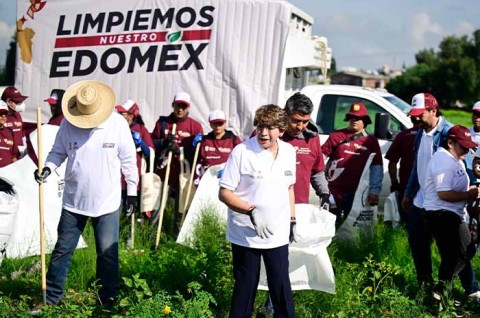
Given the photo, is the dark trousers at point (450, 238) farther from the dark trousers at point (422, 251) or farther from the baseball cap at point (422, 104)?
the baseball cap at point (422, 104)

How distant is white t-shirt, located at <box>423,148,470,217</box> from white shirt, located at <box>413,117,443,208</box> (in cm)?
24

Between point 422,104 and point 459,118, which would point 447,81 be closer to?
point 459,118

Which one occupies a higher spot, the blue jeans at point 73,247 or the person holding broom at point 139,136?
the person holding broom at point 139,136

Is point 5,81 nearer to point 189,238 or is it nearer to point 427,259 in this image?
point 189,238

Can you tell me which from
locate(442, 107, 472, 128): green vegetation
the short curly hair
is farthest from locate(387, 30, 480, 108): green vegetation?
the short curly hair

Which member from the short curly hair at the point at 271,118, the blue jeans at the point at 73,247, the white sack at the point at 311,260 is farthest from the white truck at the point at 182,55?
the short curly hair at the point at 271,118

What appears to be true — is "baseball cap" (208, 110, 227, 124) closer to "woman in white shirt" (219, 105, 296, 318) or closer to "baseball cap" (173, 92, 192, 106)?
"baseball cap" (173, 92, 192, 106)

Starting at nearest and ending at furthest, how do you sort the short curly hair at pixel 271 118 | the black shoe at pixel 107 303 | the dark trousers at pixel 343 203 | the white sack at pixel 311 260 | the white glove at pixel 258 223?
the white glove at pixel 258 223 < the short curly hair at pixel 271 118 < the white sack at pixel 311 260 < the black shoe at pixel 107 303 < the dark trousers at pixel 343 203

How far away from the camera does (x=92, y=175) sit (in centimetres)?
557

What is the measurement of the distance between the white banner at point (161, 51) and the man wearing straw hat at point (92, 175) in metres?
3.49

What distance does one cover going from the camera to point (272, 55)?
8938 millimetres

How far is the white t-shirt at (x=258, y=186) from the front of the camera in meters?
4.79

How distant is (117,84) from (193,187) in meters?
2.14

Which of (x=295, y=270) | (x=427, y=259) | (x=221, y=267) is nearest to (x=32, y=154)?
(x=221, y=267)
